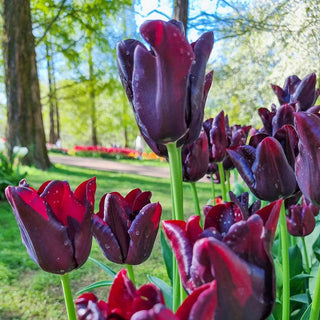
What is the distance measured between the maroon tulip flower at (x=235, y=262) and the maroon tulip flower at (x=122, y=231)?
0.20m

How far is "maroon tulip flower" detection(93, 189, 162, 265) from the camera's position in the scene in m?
0.59

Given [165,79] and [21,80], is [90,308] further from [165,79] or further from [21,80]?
[21,80]

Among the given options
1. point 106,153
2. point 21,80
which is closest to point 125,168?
point 106,153

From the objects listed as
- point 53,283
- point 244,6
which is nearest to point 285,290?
point 53,283

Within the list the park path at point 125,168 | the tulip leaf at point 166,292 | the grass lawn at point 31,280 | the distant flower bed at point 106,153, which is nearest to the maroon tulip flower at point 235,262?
the tulip leaf at point 166,292

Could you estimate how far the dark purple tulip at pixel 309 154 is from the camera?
1.59 feet

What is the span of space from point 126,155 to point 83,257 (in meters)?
12.5

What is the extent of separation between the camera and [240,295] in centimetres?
33

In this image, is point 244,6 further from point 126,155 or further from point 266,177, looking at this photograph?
point 266,177

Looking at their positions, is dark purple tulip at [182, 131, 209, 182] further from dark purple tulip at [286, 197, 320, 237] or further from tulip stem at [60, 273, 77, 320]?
tulip stem at [60, 273, 77, 320]

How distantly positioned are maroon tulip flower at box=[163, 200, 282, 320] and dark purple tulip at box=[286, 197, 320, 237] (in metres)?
0.72

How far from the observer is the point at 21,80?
20.4 ft

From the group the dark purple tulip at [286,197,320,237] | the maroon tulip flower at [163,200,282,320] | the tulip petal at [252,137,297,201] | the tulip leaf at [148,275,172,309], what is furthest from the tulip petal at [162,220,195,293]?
the dark purple tulip at [286,197,320,237]

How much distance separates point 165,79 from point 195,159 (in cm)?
46
